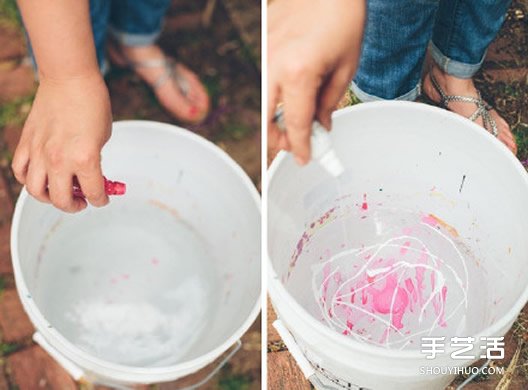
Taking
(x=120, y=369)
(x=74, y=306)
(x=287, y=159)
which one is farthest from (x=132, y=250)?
(x=287, y=159)

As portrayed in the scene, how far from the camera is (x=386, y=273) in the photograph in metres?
0.92

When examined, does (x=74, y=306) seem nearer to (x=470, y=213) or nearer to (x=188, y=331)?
(x=188, y=331)

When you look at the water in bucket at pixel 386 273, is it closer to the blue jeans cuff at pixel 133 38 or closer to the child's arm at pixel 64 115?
the child's arm at pixel 64 115

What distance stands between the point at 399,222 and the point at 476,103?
0.76 ft

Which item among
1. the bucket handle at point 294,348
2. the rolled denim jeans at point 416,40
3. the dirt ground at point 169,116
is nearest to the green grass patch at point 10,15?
the dirt ground at point 169,116

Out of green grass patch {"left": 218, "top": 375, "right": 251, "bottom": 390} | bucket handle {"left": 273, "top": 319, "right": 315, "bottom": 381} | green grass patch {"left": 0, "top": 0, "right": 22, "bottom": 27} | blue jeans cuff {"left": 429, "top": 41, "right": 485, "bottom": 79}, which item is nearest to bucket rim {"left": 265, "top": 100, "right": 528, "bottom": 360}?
bucket handle {"left": 273, "top": 319, "right": 315, "bottom": 381}

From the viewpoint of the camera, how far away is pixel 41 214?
37.9 inches

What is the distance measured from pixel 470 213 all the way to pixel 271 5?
15.3 inches

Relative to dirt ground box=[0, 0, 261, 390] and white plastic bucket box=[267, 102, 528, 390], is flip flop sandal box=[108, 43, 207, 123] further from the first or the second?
white plastic bucket box=[267, 102, 528, 390]

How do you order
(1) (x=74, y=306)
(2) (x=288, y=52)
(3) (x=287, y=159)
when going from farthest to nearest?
(1) (x=74, y=306) < (3) (x=287, y=159) < (2) (x=288, y=52)

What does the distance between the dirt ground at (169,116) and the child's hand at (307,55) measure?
0.53 m

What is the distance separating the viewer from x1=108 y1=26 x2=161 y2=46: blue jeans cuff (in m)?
1.19

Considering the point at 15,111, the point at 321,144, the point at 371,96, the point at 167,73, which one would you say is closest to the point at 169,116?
the point at 167,73

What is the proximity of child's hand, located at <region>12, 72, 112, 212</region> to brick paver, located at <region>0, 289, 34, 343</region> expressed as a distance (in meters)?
0.34
